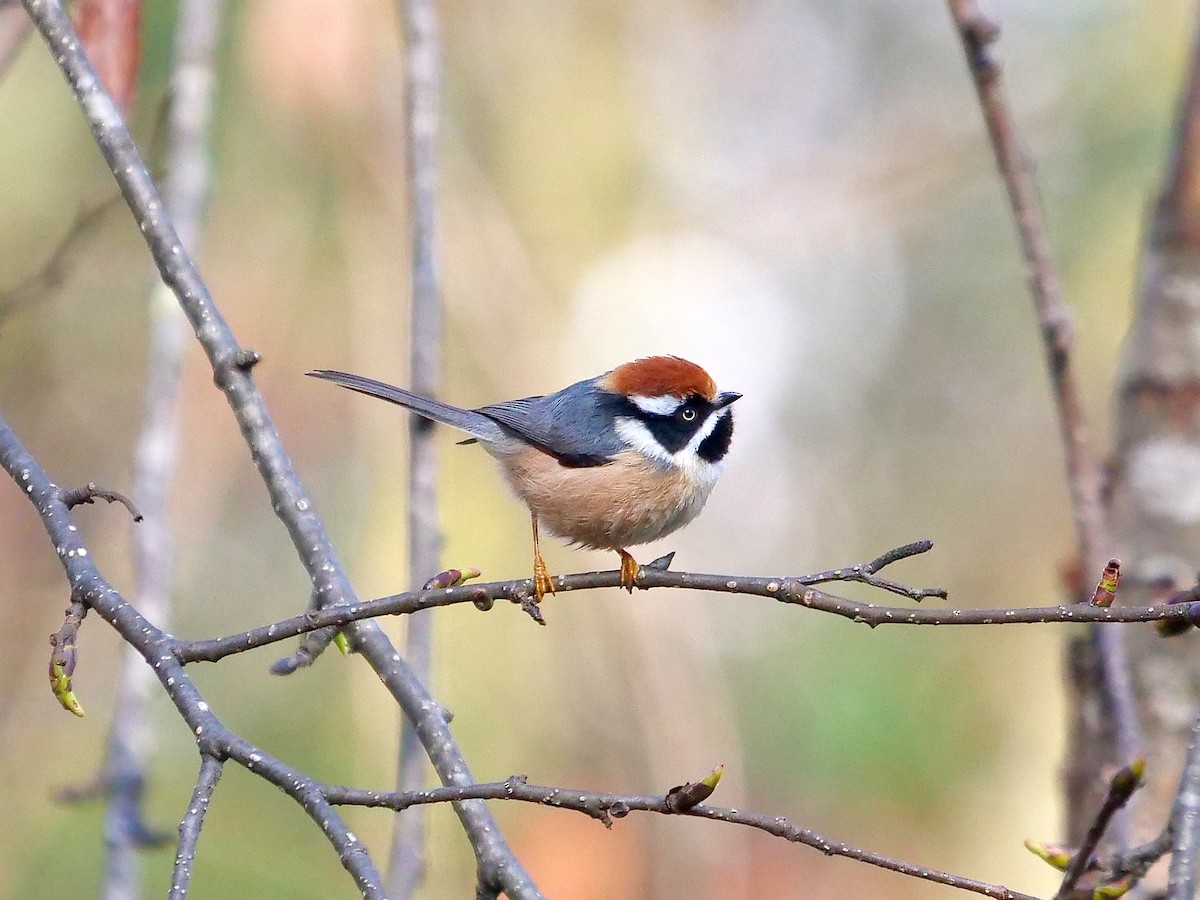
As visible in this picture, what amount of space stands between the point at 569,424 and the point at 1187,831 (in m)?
2.42

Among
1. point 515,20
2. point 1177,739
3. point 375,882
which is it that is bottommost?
point 375,882

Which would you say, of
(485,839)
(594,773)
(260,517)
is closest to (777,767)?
(594,773)

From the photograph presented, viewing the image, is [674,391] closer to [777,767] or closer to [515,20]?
[515,20]

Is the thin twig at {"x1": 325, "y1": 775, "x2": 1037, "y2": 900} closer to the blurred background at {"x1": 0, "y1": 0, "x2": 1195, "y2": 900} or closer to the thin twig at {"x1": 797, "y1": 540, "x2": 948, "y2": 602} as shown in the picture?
the thin twig at {"x1": 797, "y1": 540, "x2": 948, "y2": 602}

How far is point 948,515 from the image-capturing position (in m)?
10.9

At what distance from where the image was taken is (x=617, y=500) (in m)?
3.75

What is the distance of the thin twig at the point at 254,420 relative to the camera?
2268mm

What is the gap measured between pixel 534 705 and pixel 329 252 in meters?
3.55

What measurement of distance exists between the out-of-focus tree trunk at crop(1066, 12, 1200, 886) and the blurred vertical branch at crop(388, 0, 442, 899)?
228 cm

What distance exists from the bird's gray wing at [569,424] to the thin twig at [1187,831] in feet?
7.04

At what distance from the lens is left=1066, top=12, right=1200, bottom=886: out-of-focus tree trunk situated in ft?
12.6

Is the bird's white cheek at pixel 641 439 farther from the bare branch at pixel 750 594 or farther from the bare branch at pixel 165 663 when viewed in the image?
the bare branch at pixel 165 663

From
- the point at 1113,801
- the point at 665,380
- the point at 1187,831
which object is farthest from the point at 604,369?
the point at 1113,801

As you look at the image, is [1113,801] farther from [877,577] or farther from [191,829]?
[191,829]
